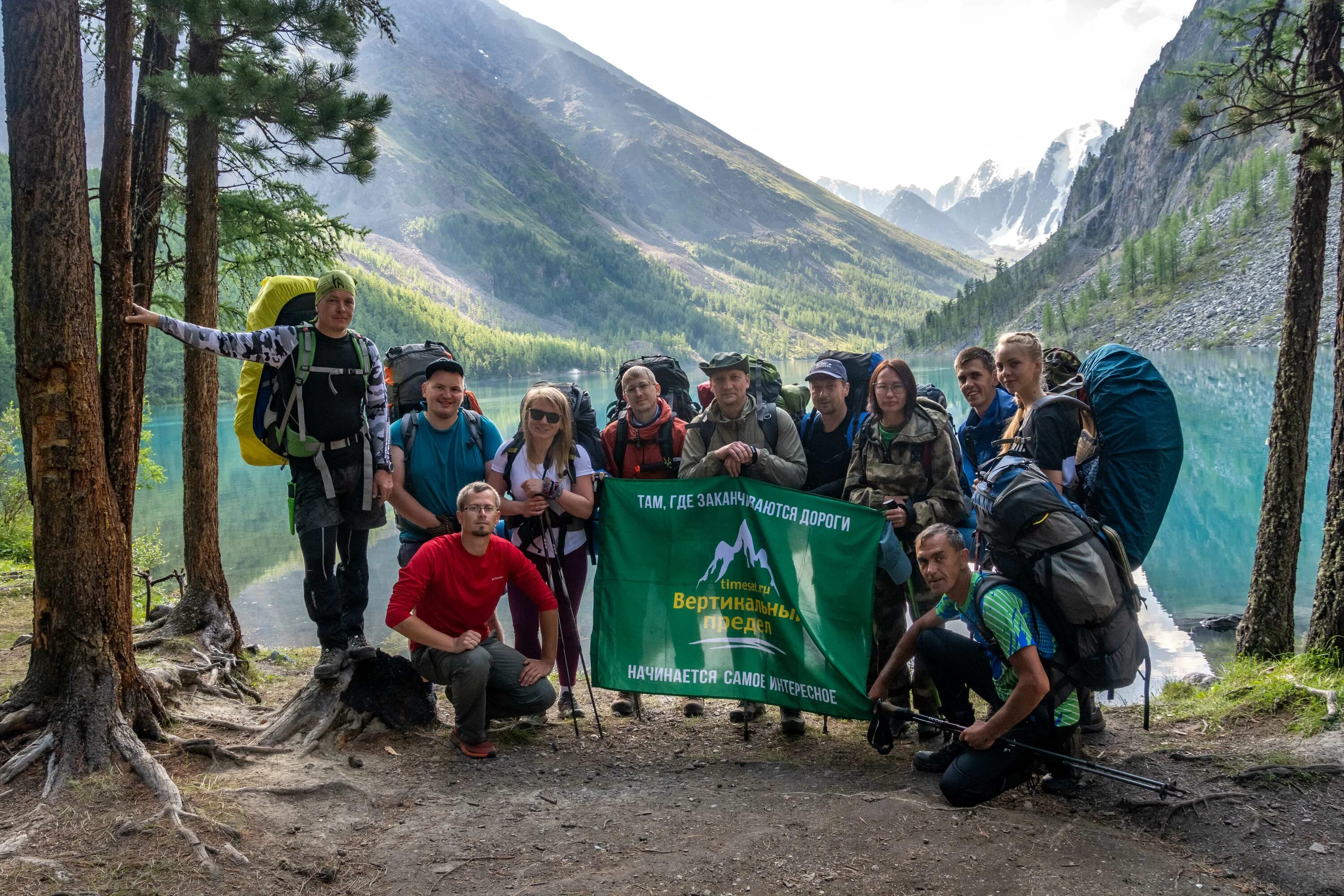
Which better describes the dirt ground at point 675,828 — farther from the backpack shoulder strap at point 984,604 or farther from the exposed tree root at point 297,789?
the backpack shoulder strap at point 984,604

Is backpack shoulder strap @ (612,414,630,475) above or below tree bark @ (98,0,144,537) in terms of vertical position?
below

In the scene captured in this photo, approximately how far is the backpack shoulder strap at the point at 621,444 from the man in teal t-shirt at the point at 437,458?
0.87m

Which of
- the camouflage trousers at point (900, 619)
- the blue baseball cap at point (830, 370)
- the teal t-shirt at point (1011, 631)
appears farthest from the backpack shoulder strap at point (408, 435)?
the teal t-shirt at point (1011, 631)

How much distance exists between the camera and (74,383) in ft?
14.4

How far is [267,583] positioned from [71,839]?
2063 cm

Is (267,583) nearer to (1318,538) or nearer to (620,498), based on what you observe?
(620,498)

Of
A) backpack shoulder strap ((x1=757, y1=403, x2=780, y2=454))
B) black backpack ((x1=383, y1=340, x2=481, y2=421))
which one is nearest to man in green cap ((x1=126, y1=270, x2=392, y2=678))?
black backpack ((x1=383, y1=340, x2=481, y2=421))

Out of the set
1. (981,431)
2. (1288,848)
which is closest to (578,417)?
(981,431)

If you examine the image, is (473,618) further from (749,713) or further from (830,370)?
(830,370)

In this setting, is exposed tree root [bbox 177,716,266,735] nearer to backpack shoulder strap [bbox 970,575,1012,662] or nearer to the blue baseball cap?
the blue baseball cap

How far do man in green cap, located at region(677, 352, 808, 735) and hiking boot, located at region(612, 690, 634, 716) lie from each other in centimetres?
88

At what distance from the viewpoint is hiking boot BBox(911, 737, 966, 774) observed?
15.5 feet

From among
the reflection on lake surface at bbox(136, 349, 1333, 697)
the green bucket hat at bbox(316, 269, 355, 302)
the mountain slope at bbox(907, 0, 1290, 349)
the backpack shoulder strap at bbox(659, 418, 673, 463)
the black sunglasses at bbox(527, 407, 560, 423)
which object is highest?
the mountain slope at bbox(907, 0, 1290, 349)

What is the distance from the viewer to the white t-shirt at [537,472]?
227 inches
